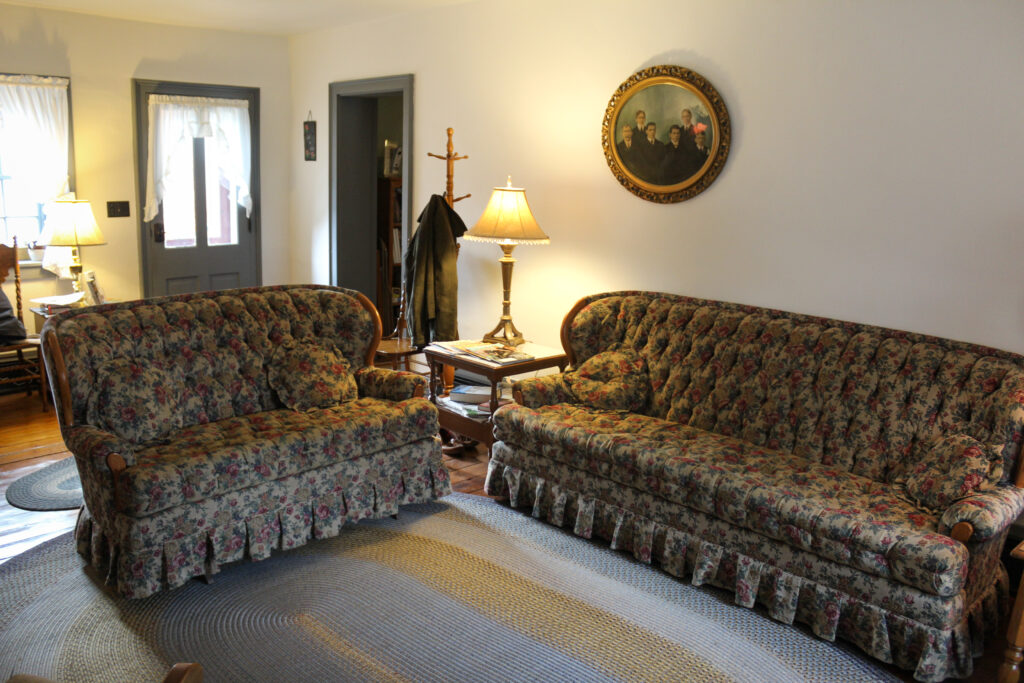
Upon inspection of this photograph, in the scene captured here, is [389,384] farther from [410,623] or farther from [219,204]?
[219,204]

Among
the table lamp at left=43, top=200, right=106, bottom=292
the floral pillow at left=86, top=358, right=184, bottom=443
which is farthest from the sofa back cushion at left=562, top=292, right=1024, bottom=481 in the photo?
the table lamp at left=43, top=200, right=106, bottom=292

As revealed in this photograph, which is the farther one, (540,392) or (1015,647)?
(540,392)

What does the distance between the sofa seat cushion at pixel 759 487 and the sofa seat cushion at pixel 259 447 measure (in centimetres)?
53

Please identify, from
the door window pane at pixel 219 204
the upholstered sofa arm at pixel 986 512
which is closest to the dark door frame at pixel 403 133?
the door window pane at pixel 219 204

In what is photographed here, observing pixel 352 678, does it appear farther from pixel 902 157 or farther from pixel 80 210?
pixel 80 210

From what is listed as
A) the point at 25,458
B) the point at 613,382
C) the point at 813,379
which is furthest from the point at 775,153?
the point at 25,458

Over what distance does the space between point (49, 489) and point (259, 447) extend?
137cm

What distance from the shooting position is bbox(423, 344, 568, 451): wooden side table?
425cm

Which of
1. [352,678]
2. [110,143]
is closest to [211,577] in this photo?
[352,678]

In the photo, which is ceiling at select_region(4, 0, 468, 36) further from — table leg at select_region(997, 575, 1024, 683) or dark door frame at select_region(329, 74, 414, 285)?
table leg at select_region(997, 575, 1024, 683)

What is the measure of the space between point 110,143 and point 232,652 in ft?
15.2

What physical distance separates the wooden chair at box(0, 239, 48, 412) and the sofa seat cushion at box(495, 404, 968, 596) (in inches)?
123

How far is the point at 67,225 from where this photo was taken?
530cm

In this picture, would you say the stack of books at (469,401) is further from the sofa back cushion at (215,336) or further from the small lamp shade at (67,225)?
the small lamp shade at (67,225)
